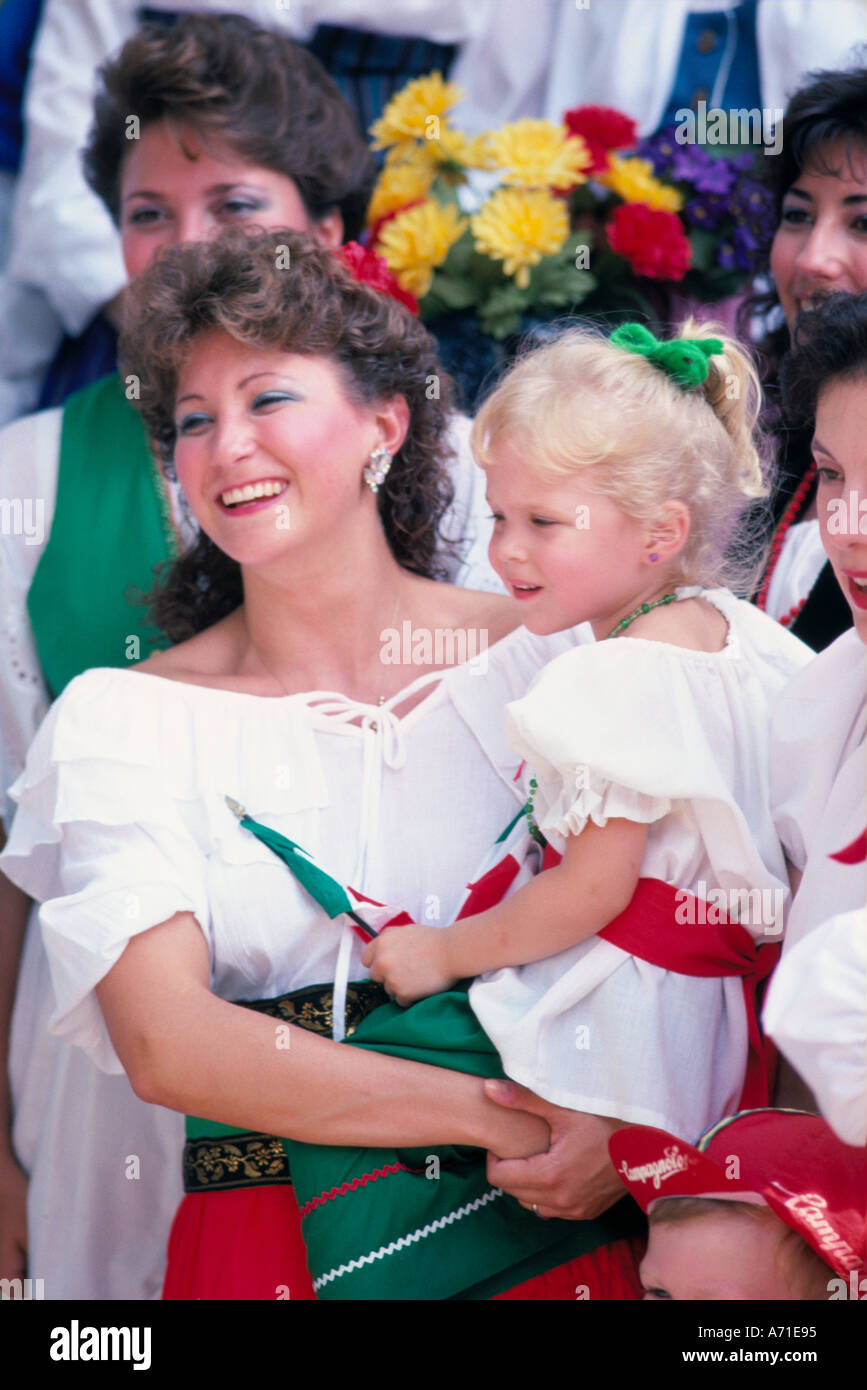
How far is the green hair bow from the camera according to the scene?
6.00 feet

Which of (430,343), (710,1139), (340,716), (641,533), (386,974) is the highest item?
(430,343)

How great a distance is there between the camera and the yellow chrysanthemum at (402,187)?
2883mm

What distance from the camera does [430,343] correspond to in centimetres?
238

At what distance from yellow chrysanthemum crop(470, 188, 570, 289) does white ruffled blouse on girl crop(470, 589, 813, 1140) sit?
122 centimetres

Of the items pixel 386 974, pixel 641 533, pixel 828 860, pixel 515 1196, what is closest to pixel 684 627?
pixel 641 533

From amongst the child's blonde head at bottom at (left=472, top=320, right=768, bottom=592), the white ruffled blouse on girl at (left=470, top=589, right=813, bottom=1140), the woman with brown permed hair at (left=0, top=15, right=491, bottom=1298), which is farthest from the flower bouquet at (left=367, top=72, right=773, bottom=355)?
the white ruffled blouse on girl at (left=470, top=589, right=813, bottom=1140)

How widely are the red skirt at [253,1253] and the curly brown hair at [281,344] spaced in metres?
0.84

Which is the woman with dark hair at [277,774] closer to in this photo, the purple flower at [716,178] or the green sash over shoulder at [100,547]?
the green sash over shoulder at [100,547]

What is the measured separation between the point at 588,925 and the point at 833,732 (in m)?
0.34

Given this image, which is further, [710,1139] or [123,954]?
[123,954]

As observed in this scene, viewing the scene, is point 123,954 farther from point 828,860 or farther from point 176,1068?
point 828,860

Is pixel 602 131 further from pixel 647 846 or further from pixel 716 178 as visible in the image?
pixel 647 846

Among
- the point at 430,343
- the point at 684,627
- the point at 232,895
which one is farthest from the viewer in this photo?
the point at 430,343

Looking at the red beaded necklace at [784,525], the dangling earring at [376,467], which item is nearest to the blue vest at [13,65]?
the dangling earring at [376,467]
